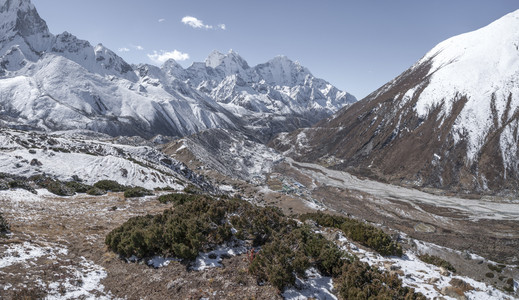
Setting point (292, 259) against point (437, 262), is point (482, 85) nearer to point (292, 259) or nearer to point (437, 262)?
point (437, 262)

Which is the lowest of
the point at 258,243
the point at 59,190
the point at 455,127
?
the point at 59,190

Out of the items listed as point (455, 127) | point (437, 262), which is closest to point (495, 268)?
point (437, 262)

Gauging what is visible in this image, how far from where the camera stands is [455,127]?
140125 millimetres

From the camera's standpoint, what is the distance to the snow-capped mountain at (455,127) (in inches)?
4705

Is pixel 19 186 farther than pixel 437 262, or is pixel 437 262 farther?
pixel 19 186

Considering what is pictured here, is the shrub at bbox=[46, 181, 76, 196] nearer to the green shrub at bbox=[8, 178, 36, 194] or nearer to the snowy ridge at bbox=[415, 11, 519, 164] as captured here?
the green shrub at bbox=[8, 178, 36, 194]

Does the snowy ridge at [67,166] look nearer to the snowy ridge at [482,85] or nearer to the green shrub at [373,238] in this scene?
the green shrub at [373,238]

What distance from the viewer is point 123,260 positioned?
12.2m

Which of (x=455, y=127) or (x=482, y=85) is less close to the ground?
(x=482, y=85)

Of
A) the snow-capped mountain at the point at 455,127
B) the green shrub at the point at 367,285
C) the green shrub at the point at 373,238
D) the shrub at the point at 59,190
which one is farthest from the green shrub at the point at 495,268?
the snow-capped mountain at the point at 455,127

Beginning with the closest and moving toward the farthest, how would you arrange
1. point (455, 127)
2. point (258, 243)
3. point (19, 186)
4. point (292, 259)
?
1. point (292, 259)
2. point (258, 243)
3. point (19, 186)
4. point (455, 127)

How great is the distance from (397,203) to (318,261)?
303ft

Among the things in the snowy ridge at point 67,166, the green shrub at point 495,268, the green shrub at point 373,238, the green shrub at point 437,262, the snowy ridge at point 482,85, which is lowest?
the green shrub at point 495,268

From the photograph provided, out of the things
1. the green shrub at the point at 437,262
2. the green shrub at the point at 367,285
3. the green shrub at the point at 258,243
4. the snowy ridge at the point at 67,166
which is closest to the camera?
the green shrub at the point at 367,285
